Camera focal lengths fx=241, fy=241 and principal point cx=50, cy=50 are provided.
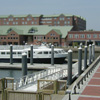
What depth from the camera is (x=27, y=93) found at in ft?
42.7

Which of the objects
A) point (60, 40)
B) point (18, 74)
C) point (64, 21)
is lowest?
point (18, 74)

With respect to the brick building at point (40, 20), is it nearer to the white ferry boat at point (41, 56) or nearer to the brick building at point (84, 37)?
the brick building at point (84, 37)

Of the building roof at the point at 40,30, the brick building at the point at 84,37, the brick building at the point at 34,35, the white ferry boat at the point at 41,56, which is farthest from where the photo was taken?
the building roof at the point at 40,30

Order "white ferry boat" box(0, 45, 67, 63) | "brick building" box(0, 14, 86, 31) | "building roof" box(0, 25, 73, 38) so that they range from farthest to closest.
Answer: "brick building" box(0, 14, 86, 31) < "building roof" box(0, 25, 73, 38) < "white ferry boat" box(0, 45, 67, 63)

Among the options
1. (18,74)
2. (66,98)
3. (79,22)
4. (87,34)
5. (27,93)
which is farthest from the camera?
(79,22)

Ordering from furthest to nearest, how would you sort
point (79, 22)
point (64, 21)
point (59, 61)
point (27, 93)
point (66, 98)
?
point (79, 22)
point (64, 21)
point (59, 61)
point (66, 98)
point (27, 93)

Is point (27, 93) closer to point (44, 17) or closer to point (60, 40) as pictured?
point (60, 40)

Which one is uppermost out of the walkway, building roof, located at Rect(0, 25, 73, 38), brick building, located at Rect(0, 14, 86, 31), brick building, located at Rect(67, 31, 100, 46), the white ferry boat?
brick building, located at Rect(0, 14, 86, 31)

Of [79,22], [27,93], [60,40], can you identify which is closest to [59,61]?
[27,93]

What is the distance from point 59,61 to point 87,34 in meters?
57.6

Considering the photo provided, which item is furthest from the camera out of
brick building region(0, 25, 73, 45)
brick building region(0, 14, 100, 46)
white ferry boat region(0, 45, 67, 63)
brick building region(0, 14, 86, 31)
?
brick building region(0, 14, 86, 31)

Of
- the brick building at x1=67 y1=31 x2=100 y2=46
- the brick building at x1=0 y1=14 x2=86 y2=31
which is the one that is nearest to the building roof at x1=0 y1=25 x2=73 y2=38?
the brick building at x1=67 y1=31 x2=100 y2=46

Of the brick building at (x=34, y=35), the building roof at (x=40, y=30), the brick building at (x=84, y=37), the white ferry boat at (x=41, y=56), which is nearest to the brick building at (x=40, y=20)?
the building roof at (x=40, y=30)

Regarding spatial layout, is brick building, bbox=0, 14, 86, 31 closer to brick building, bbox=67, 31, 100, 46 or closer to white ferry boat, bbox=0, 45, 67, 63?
brick building, bbox=67, 31, 100, 46
